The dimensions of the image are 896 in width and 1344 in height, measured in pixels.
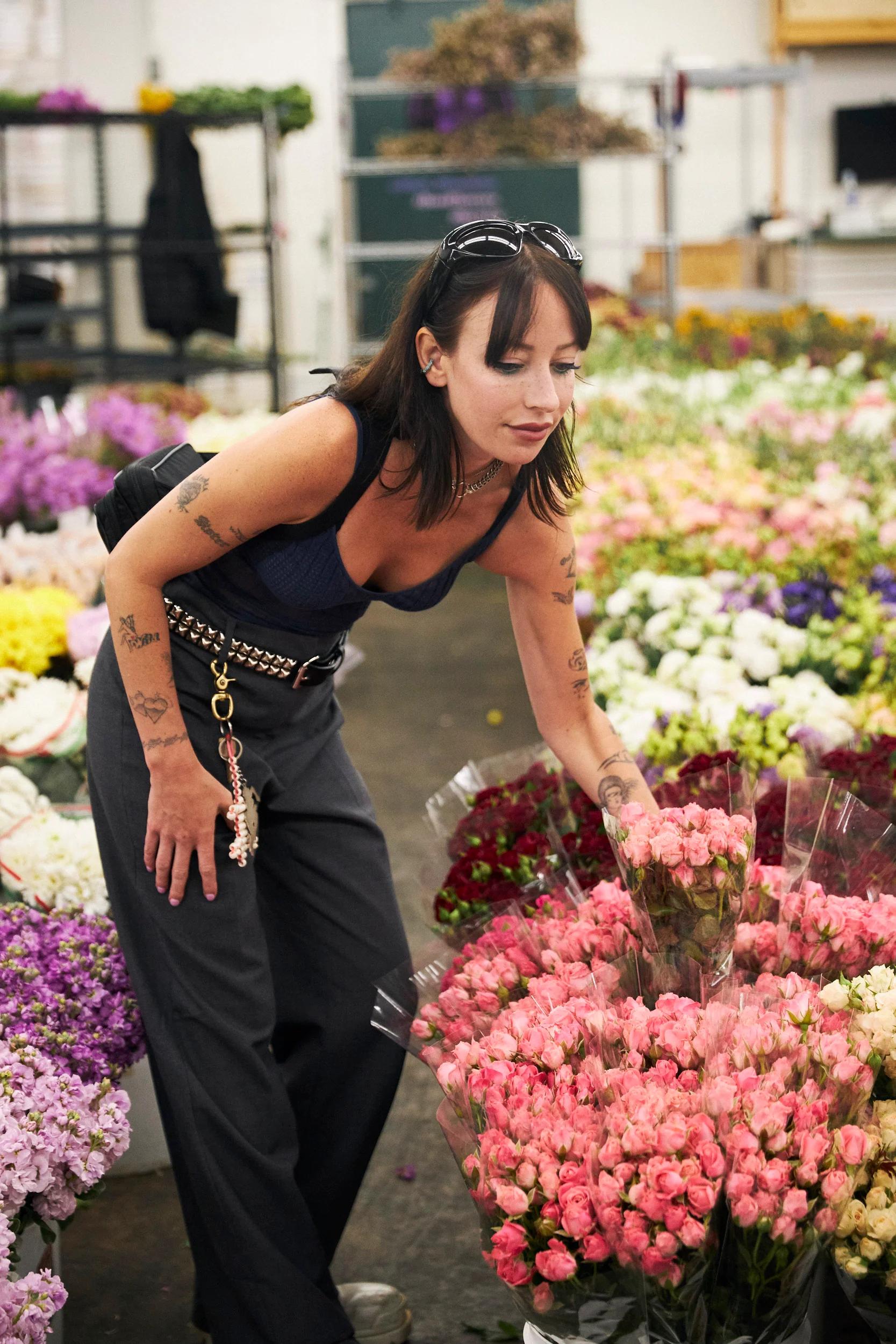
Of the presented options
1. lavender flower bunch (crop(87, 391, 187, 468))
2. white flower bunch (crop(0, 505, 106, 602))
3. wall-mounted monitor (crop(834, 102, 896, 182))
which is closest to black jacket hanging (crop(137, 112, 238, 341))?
lavender flower bunch (crop(87, 391, 187, 468))

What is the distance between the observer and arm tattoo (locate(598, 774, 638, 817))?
1851 millimetres

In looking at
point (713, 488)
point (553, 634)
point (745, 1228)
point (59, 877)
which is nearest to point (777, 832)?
point (553, 634)

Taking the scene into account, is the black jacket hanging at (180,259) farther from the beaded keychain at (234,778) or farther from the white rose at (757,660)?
the beaded keychain at (234,778)

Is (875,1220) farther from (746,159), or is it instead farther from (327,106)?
(327,106)

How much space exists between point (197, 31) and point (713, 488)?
29.5 feet

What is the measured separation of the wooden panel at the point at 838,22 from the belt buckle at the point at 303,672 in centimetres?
1199

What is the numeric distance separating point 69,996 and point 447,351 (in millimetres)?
1051

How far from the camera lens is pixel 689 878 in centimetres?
147

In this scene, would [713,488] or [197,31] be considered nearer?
[713,488]

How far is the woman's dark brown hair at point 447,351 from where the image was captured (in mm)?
1488

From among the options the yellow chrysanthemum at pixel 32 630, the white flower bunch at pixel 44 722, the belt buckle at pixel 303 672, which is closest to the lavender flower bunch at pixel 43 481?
the yellow chrysanthemum at pixel 32 630

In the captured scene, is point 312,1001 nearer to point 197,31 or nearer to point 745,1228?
point 745,1228

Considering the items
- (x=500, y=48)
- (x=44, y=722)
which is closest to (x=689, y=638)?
(x=44, y=722)

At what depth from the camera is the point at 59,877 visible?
231cm
